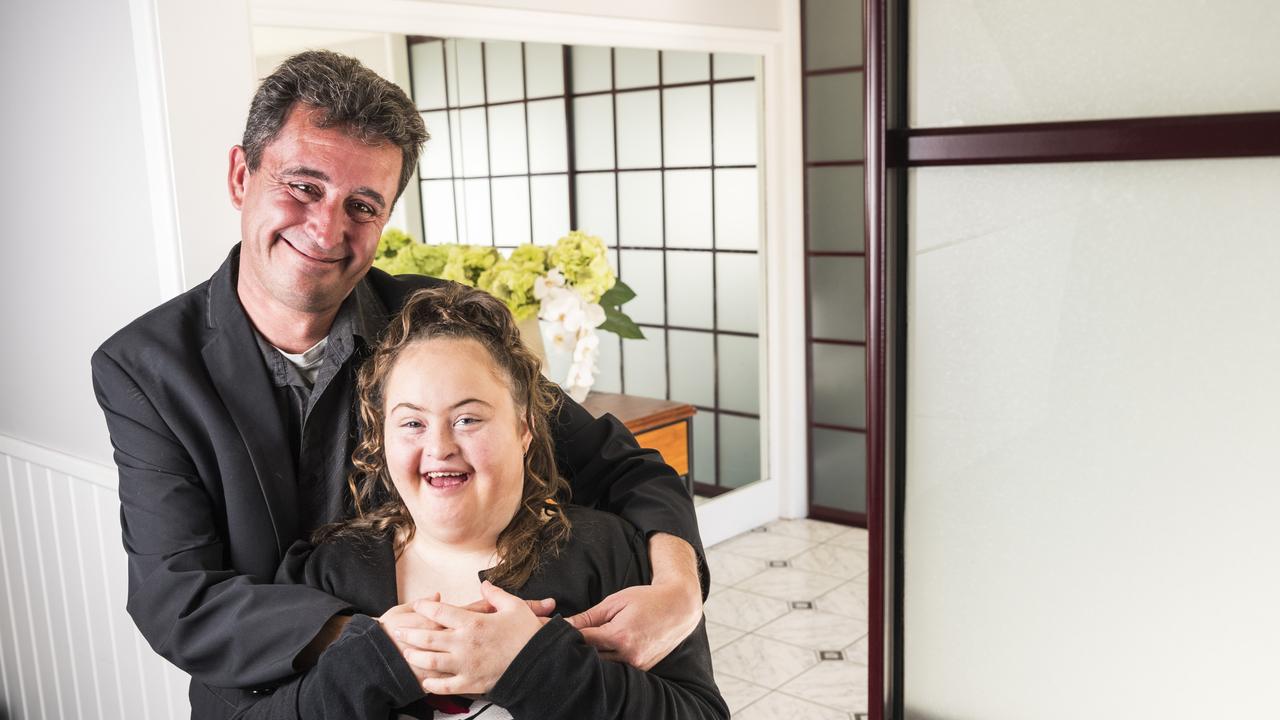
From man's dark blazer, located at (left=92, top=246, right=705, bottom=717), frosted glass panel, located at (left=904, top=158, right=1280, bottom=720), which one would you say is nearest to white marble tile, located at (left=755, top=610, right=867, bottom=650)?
frosted glass panel, located at (left=904, top=158, right=1280, bottom=720)

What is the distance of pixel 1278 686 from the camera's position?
5.78 ft

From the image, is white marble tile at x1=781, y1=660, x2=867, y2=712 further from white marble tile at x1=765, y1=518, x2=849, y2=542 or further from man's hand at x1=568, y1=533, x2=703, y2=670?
Answer: man's hand at x1=568, y1=533, x2=703, y2=670

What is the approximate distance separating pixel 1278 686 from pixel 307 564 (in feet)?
5.05

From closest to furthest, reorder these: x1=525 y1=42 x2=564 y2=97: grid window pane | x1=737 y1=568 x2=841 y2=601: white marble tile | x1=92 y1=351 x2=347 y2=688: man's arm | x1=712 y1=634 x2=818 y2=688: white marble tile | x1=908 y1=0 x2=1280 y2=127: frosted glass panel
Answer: x1=92 y1=351 x2=347 y2=688: man's arm, x1=908 y1=0 x2=1280 y2=127: frosted glass panel, x1=712 y1=634 x2=818 y2=688: white marble tile, x1=737 y1=568 x2=841 y2=601: white marble tile, x1=525 y1=42 x2=564 y2=97: grid window pane

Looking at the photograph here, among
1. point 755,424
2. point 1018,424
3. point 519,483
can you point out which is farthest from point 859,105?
point 519,483

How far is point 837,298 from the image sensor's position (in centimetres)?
509

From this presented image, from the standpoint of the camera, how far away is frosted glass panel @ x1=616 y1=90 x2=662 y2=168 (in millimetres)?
4820

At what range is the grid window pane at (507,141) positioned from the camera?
4.66 m

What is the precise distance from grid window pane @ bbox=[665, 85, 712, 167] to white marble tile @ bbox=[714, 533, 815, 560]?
173 centimetres

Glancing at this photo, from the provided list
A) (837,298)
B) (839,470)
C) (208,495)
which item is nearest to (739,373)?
(837,298)

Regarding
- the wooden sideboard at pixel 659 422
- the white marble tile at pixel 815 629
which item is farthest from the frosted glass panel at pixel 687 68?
the white marble tile at pixel 815 629

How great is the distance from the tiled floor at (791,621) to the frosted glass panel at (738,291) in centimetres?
99

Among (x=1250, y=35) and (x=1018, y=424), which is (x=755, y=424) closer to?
(x=1018, y=424)

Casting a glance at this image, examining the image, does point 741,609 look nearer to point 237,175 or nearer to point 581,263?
point 581,263
